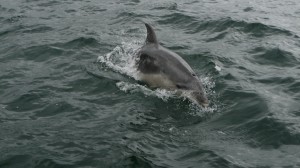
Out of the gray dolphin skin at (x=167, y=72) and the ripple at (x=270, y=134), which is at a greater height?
the gray dolphin skin at (x=167, y=72)

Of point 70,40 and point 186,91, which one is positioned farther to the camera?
point 70,40

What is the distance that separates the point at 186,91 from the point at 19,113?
4511 mm

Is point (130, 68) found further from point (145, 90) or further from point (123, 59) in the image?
point (145, 90)

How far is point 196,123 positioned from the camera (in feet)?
36.0

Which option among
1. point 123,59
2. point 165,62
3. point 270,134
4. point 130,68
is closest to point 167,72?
point 165,62

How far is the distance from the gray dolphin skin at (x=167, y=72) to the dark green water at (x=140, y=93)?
318 millimetres

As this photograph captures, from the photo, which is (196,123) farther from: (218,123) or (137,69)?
(137,69)

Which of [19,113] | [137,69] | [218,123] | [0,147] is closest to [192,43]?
[137,69]

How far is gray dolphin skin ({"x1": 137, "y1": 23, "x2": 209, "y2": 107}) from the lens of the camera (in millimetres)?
11961

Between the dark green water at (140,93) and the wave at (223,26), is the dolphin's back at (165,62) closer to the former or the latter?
the dark green water at (140,93)

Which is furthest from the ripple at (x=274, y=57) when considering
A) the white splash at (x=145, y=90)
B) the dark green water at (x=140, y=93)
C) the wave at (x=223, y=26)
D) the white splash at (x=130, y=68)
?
the white splash at (x=145, y=90)

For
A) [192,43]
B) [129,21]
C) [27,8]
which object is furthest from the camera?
[27,8]

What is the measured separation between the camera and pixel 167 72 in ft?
41.4

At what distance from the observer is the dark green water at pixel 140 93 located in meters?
9.70
